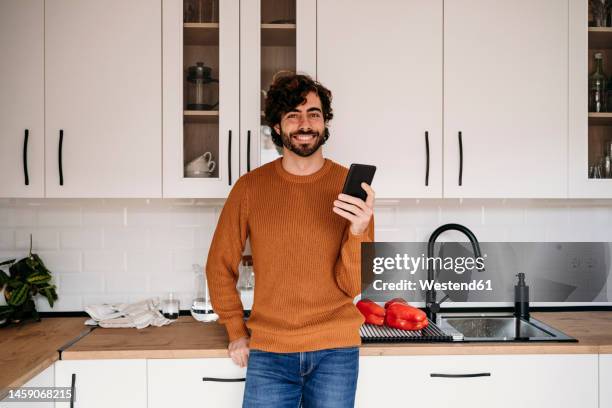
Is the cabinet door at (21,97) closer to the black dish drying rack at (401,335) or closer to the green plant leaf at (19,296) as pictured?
the green plant leaf at (19,296)

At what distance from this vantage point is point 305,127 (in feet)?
5.09

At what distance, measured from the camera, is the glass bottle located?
77.0 inches

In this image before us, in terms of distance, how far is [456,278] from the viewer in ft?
7.38

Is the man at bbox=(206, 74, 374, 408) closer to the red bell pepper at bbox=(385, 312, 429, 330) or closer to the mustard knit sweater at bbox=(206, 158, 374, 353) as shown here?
the mustard knit sweater at bbox=(206, 158, 374, 353)

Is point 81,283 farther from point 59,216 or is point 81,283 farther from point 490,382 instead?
point 490,382

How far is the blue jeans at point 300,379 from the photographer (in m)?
1.47

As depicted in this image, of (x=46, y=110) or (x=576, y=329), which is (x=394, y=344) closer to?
(x=576, y=329)

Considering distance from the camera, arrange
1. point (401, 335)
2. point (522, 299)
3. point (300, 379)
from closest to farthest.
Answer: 1. point (300, 379)
2. point (401, 335)
3. point (522, 299)

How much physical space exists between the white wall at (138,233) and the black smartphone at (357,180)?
794 mm

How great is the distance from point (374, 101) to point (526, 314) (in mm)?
Answer: 1143

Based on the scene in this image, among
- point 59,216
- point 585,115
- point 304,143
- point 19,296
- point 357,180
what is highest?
point 585,115

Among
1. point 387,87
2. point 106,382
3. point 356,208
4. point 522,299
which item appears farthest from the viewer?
point 522,299

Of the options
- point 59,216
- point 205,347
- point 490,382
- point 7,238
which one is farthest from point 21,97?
point 490,382

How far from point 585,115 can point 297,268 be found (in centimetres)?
131
